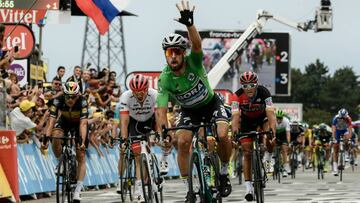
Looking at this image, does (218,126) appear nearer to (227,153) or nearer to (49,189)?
(227,153)

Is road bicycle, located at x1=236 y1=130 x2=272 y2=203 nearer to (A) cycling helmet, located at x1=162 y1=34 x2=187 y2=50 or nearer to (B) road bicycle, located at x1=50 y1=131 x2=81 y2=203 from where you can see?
(B) road bicycle, located at x1=50 y1=131 x2=81 y2=203

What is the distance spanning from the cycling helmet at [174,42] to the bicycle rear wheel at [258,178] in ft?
9.95

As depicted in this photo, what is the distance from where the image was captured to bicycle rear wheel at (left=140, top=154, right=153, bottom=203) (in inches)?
538

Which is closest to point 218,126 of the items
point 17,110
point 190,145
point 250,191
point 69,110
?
point 190,145

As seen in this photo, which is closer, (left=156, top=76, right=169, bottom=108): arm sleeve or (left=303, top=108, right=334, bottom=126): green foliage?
(left=156, top=76, right=169, bottom=108): arm sleeve

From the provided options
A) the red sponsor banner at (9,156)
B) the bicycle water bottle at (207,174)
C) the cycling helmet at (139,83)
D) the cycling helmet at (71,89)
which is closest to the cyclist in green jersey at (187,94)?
the bicycle water bottle at (207,174)

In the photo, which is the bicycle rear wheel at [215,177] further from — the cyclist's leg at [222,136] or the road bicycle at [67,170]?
the road bicycle at [67,170]

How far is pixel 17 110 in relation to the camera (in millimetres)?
18141

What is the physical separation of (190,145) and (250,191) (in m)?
2.88

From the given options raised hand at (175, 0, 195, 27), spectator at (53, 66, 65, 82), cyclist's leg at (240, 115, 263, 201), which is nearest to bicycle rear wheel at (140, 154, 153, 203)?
cyclist's leg at (240, 115, 263, 201)

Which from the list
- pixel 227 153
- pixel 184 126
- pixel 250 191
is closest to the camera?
pixel 184 126

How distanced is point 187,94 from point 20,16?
8.76 meters

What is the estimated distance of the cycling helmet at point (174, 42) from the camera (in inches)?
465

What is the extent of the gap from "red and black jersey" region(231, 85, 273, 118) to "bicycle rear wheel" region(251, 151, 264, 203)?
46.4 inches
